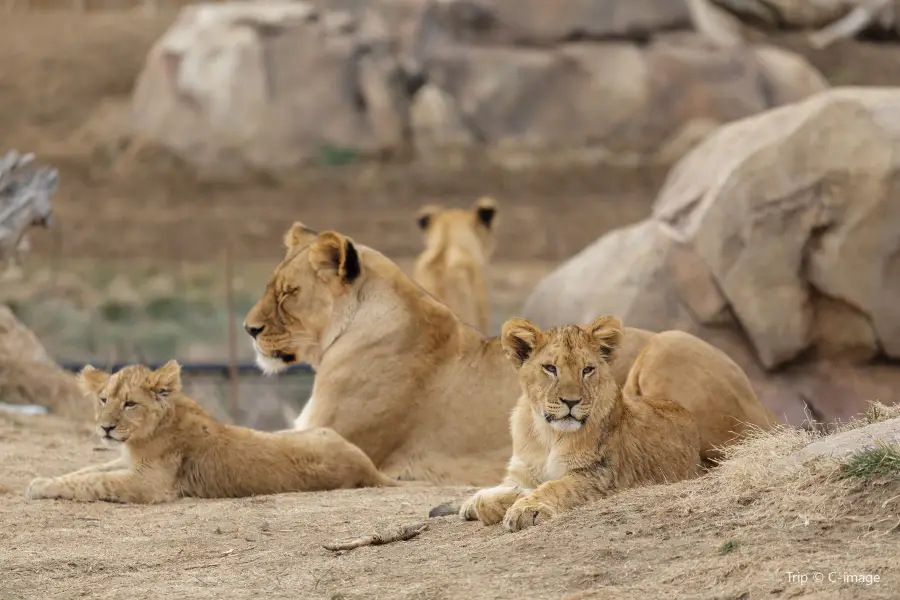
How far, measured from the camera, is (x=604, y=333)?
5703 millimetres

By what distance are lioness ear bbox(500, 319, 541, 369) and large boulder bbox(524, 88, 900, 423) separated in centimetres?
495

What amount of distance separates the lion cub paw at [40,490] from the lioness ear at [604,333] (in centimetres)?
261

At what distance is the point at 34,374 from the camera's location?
34.6 ft

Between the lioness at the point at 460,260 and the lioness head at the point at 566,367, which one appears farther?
the lioness at the point at 460,260

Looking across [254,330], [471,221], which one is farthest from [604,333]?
[471,221]

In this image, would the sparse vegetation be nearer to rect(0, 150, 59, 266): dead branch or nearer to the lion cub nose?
the lion cub nose

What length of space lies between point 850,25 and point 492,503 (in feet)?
76.1

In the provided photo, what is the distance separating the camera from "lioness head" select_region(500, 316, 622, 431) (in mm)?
5512

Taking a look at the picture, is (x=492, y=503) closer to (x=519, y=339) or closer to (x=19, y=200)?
(x=519, y=339)

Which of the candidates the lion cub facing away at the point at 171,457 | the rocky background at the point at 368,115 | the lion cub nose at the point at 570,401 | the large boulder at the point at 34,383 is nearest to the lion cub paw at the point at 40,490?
the lion cub facing away at the point at 171,457

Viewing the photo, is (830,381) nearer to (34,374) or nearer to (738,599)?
(34,374)

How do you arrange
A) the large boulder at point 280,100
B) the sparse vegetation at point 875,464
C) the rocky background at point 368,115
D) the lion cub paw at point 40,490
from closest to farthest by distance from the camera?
the sparse vegetation at point 875,464
the lion cub paw at point 40,490
the rocky background at point 368,115
the large boulder at point 280,100

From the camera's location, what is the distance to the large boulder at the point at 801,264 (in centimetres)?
1037

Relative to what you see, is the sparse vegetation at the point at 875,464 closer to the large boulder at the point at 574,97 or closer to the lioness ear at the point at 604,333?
the lioness ear at the point at 604,333
